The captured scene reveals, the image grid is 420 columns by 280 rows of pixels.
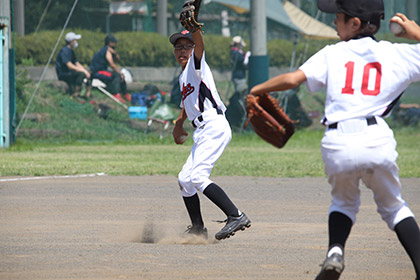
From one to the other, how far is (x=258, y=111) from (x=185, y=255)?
1609mm

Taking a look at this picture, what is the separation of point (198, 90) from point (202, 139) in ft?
1.37

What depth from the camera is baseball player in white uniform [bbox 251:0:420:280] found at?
3.77 metres

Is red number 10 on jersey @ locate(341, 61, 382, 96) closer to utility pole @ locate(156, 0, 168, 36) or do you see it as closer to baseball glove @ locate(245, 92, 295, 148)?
baseball glove @ locate(245, 92, 295, 148)

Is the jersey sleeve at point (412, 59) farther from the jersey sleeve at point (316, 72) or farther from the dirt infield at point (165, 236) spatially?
the dirt infield at point (165, 236)

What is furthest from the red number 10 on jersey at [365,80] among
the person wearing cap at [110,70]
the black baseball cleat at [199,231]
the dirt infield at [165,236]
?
the person wearing cap at [110,70]

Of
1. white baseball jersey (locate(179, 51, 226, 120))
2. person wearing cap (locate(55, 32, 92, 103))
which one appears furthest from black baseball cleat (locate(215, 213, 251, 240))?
person wearing cap (locate(55, 32, 92, 103))

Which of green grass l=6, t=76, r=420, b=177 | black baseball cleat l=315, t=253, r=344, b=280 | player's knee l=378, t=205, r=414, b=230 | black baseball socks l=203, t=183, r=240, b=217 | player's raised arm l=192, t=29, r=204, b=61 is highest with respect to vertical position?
player's raised arm l=192, t=29, r=204, b=61

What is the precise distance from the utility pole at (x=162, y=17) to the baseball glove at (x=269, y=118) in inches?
586

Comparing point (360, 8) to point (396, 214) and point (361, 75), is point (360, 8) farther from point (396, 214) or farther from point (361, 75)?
point (396, 214)

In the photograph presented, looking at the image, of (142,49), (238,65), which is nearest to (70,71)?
(142,49)

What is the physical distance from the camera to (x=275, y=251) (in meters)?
5.46

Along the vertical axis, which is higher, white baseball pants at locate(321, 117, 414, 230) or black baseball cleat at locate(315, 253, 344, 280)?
white baseball pants at locate(321, 117, 414, 230)

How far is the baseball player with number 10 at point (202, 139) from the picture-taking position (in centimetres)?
585

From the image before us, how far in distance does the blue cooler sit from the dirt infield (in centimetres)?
790
